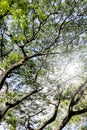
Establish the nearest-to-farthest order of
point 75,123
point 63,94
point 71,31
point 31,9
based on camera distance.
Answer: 1. point 31,9
2. point 71,31
3. point 63,94
4. point 75,123

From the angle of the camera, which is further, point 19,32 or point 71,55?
point 71,55

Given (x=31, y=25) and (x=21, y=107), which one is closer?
(x=31, y=25)

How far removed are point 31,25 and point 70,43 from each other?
3256 millimetres

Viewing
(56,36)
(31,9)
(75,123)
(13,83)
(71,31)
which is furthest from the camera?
(75,123)

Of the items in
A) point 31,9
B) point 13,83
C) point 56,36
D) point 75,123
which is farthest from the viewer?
point 75,123

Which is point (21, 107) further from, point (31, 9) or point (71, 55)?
point (31, 9)

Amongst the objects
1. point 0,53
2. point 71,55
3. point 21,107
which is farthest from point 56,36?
point 21,107

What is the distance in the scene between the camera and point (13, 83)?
20062mm

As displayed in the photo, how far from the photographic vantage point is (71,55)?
60.1 feet

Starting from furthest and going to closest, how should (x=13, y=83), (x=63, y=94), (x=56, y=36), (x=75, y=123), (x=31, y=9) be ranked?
(x=75, y=123) < (x=13, y=83) < (x=63, y=94) < (x=56, y=36) < (x=31, y=9)

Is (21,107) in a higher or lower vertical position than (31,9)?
lower

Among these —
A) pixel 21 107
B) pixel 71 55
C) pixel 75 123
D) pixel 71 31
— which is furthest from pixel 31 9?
pixel 75 123

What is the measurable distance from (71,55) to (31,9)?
5.05 m

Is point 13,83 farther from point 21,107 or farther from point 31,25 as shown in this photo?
point 31,25
